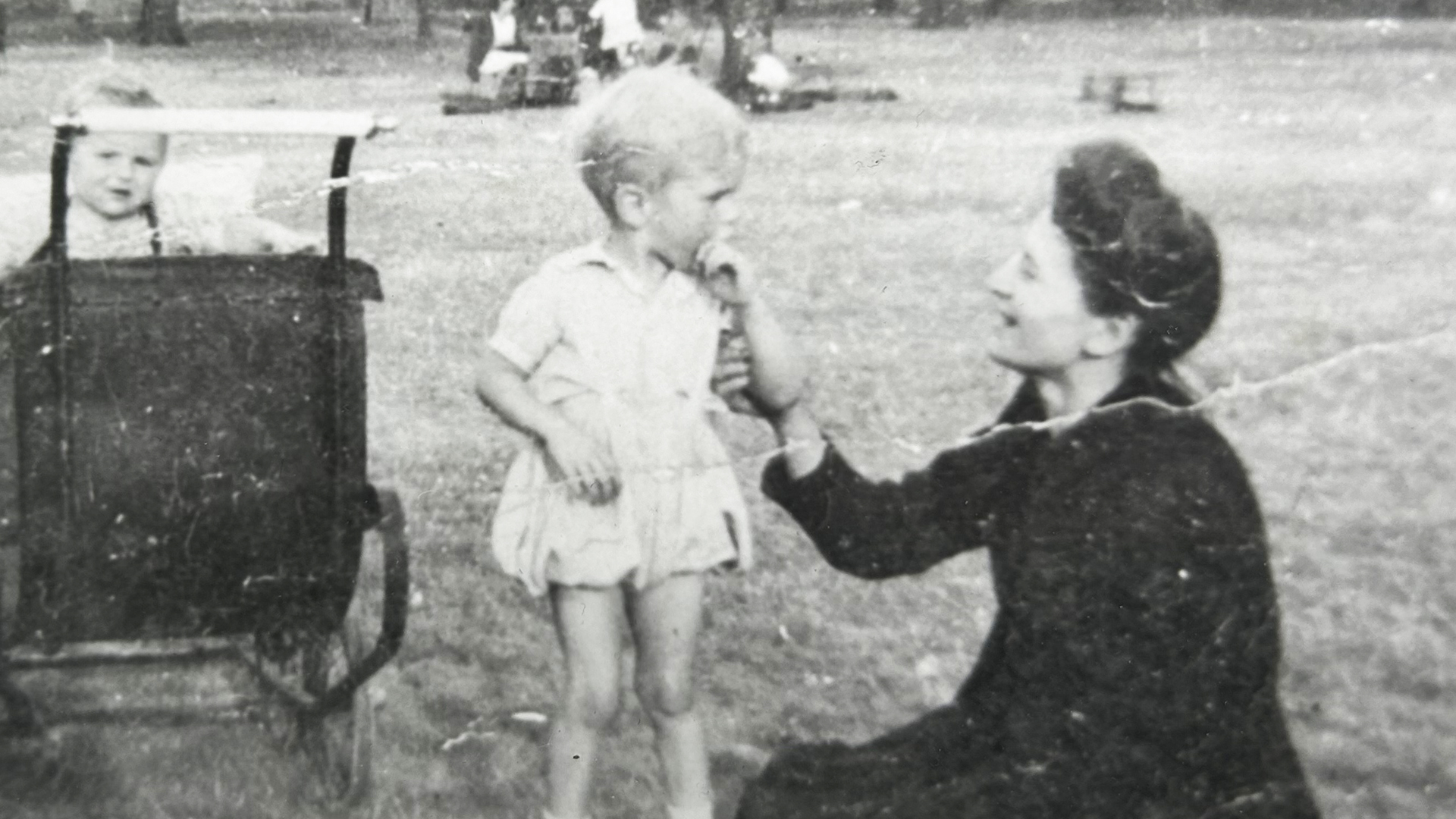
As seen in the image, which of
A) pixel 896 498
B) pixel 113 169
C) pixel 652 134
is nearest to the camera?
pixel 652 134

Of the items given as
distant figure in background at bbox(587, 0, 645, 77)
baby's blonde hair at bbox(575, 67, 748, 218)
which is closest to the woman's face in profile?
baby's blonde hair at bbox(575, 67, 748, 218)

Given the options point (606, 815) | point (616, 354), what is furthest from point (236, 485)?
point (606, 815)

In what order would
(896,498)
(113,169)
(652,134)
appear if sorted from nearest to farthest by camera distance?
(652,134), (113,169), (896,498)

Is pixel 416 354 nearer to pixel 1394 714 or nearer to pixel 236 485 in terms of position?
pixel 236 485

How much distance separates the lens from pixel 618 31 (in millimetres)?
2656

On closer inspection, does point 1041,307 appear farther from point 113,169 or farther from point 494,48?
point 113,169

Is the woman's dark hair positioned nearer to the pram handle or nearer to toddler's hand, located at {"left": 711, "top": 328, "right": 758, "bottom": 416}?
toddler's hand, located at {"left": 711, "top": 328, "right": 758, "bottom": 416}

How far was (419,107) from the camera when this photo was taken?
8.82ft

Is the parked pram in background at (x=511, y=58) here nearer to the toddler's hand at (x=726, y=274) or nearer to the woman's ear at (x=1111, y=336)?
the toddler's hand at (x=726, y=274)

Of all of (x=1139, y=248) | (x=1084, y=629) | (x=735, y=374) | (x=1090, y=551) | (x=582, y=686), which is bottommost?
(x=582, y=686)

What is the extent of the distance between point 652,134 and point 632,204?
11 cm

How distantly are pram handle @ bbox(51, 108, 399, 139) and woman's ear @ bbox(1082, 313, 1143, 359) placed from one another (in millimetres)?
1166

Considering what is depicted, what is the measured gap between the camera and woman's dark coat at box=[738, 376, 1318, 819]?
252 cm

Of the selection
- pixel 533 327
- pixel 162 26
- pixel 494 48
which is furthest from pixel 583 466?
pixel 162 26
